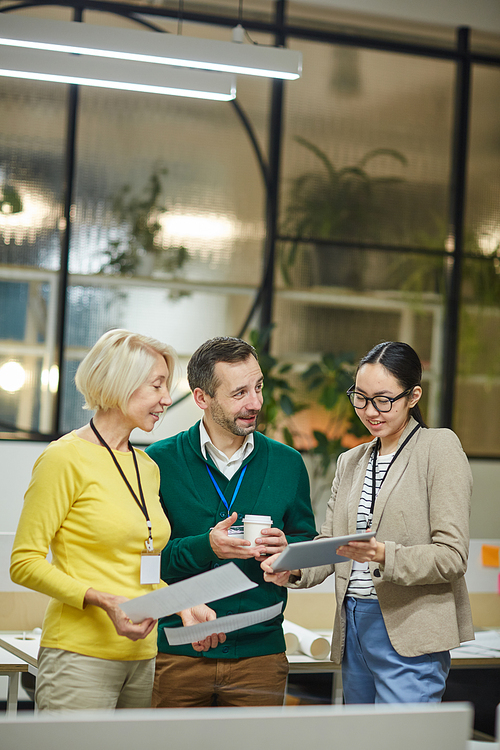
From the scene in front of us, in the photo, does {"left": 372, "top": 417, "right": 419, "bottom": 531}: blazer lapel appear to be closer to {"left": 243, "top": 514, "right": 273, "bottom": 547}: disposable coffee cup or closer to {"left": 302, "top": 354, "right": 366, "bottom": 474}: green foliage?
{"left": 243, "top": 514, "right": 273, "bottom": 547}: disposable coffee cup

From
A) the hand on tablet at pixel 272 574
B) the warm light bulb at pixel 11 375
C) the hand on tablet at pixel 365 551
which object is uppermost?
the warm light bulb at pixel 11 375

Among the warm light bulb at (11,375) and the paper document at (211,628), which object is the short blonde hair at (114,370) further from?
the warm light bulb at (11,375)

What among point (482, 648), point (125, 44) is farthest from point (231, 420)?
point (482, 648)

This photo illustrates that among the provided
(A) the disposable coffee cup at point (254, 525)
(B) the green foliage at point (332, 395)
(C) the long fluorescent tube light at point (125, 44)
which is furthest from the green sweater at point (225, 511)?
(B) the green foliage at point (332, 395)

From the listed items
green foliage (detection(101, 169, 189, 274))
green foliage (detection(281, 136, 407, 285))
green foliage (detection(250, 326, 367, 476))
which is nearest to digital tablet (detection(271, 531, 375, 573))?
green foliage (detection(250, 326, 367, 476))

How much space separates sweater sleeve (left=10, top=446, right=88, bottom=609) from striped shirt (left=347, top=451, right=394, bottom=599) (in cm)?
69

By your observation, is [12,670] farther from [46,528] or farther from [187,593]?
[187,593]

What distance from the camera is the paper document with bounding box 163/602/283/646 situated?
178 cm

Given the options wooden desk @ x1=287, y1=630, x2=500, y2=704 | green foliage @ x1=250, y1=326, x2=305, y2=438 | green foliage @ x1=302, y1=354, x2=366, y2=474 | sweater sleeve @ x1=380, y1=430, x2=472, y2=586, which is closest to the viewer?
sweater sleeve @ x1=380, y1=430, x2=472, y2=586

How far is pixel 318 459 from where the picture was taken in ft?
15.9

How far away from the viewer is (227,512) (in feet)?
6.48

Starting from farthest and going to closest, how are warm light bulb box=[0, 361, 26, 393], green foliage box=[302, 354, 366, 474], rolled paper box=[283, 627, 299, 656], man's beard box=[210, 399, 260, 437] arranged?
green foliage box=[302, 354, 366, 474] → warm light bulb box=[0, 361, 26, 393] → rolled paper box=[283, 627, 299, 656] → man's beard box=[210, 399, 260, 437]

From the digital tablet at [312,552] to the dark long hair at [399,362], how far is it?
448mm

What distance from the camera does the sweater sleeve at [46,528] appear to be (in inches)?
62.3
